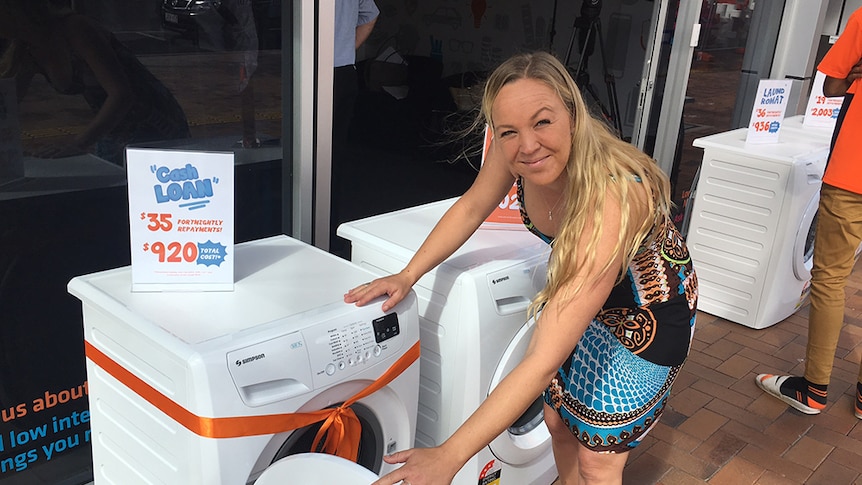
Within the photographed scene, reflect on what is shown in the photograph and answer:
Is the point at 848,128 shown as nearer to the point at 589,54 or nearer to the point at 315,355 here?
the point at 315,355

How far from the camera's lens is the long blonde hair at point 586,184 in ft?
4.79

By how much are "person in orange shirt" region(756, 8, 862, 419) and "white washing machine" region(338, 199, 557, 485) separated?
1441mm

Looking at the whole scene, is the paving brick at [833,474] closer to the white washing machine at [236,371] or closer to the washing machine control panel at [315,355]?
the white washing machine at [236,371]

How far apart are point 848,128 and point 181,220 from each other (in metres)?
2.69

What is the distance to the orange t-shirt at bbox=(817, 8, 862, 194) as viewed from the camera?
2.94m

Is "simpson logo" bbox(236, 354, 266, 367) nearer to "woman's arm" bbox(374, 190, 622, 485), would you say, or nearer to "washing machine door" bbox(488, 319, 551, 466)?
"woman's arm" bbox(374, 190, 622, 485)

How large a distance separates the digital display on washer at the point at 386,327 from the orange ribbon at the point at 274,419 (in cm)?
8

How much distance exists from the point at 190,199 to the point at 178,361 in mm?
489

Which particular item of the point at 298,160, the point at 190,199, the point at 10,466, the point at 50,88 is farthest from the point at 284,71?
the point at 10,466

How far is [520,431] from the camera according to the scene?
7.96ft

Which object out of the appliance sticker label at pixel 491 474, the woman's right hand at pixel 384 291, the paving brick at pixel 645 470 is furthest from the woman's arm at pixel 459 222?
the paving brick at pixel 645 470

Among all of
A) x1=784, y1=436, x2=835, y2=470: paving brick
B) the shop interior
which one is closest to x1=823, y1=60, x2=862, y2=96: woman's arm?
the shop interior

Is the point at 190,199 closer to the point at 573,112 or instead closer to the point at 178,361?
the point at 178,361

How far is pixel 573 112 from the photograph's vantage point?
5.15 ft
